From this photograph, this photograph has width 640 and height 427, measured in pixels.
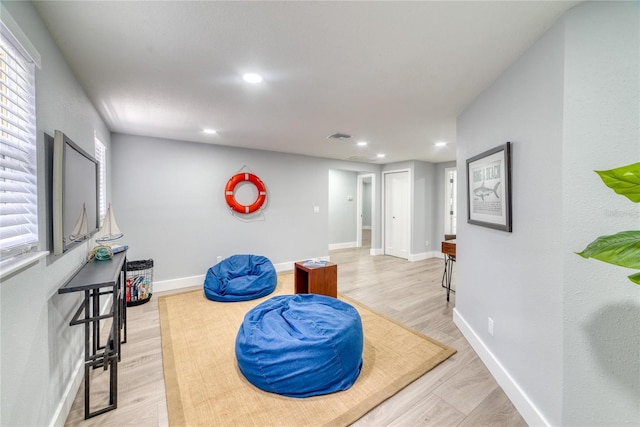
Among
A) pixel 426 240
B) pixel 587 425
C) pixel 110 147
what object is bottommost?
pixel 587 425

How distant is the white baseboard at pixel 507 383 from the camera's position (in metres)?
1.56

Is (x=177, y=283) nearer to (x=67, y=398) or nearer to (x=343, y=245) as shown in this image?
(x=67, y=398)

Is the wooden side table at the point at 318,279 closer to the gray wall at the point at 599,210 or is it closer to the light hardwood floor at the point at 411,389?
the light hardwood floor at the point at 411,389

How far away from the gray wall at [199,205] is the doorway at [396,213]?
6.40 feet

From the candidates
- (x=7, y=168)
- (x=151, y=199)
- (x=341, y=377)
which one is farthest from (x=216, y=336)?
(x=151, y=199)

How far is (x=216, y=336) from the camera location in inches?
102

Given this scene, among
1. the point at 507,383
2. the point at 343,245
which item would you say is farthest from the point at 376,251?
the point at 507,383

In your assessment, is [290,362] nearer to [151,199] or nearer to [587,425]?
[587,425]

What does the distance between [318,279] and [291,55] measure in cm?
230

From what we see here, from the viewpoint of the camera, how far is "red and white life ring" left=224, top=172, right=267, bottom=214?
4324mm

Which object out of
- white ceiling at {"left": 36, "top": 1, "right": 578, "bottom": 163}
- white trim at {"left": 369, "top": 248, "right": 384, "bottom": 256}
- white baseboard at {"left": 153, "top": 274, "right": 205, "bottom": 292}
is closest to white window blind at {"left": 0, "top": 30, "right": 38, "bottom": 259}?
white ceiling at {"left": 36, "top": 1, "right": 578, "bottom": 163}

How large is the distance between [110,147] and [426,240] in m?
5.92

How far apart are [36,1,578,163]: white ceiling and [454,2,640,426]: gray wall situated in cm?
25

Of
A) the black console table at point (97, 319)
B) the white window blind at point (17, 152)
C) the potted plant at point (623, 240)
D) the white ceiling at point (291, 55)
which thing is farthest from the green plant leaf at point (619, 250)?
the black console table at point (97, 319)
